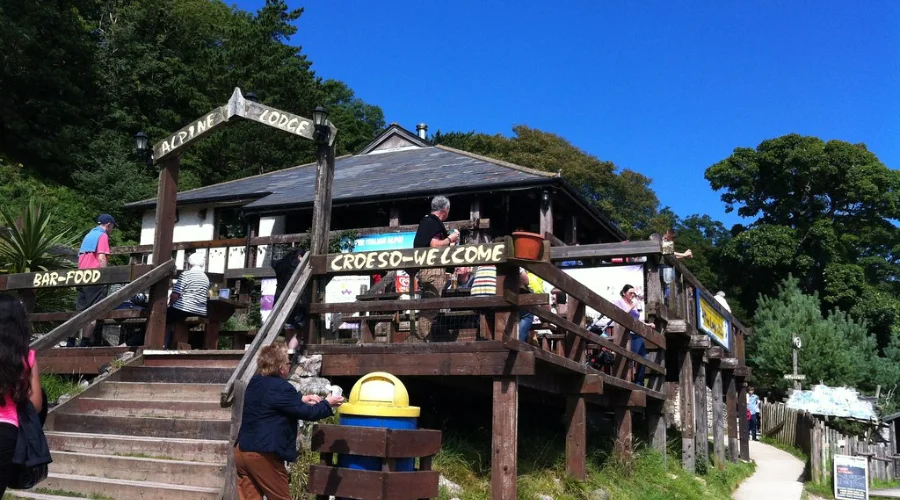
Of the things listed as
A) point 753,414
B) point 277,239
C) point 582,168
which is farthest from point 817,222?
point 277,239

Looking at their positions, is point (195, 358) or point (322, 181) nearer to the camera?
point (195, 358)

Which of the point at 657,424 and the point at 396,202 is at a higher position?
the point at 396,202

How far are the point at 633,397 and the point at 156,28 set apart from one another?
125ft

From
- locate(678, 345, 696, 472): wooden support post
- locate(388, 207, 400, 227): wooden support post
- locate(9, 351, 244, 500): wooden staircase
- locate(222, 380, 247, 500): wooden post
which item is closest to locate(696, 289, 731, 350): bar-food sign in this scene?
locate(678, 345, 696, 472): wooden support post

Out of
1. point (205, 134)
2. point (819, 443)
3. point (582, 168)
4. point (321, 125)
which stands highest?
point (582, 168)

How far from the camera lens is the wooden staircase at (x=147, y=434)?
621cm

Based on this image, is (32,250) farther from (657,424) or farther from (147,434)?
(657,424)

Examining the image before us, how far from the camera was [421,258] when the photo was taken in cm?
728

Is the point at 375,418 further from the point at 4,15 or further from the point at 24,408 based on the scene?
the point at 4,15

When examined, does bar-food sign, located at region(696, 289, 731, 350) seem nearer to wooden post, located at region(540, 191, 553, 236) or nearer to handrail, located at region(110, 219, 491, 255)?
wooden post, located at region(540, 191, 553, 236)

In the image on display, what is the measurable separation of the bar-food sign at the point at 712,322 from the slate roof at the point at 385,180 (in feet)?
15.4

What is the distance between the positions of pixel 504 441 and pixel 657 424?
577 centimetres

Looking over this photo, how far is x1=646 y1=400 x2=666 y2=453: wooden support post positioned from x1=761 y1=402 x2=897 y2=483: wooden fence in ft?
23.6

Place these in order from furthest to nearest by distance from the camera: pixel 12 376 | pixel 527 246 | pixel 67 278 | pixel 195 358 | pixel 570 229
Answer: pixel 570 229 → pixel 67 278 → pixel 195 358 → pixel 527 246 → pixel 12 376
